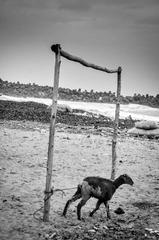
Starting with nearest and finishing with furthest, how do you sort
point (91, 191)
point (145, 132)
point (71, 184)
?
point (91, 191)
point (71, 184)
point (145, 132)

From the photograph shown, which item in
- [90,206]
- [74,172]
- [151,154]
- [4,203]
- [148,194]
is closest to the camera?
[4,203]

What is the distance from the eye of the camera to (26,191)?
6.58 meters

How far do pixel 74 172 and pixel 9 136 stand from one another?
469cm

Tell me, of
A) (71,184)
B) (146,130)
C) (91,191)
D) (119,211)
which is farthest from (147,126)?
(91,191)

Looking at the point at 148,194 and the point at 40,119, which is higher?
the point at 40,119

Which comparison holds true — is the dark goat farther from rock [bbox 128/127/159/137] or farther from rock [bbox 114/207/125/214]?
rock [bbox 128/127/159/137]

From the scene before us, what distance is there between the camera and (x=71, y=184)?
7.41m

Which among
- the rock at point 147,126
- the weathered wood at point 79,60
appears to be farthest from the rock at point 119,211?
the rock at point 147,126

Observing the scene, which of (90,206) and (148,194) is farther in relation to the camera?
(148,194)

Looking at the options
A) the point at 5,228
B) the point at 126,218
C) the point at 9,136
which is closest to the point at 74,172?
the point at 126,218

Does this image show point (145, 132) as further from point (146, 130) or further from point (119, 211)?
point (119, 211)

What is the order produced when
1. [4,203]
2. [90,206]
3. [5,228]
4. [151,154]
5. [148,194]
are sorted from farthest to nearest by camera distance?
[151,154]
[148,194]
[90,206]
[4,203]
[5,228]

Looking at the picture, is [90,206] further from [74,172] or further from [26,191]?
[74,172]

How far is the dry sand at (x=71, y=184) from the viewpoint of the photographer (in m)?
5.03
